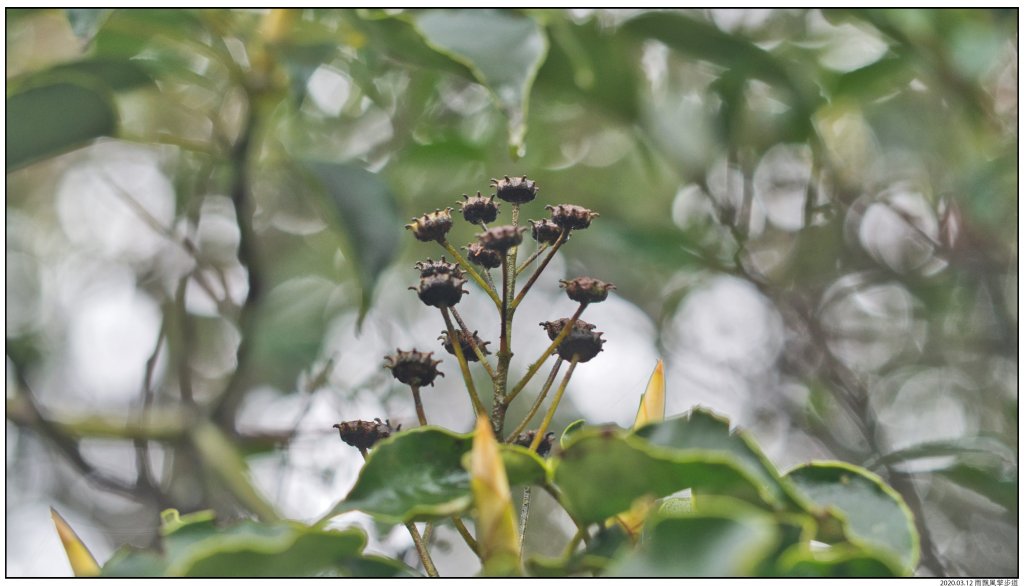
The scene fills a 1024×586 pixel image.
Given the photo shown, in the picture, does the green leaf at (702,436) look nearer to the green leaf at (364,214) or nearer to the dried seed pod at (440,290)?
the dried seed pod at (440,290)

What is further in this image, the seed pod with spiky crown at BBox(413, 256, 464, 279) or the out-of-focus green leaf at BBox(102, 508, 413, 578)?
the seed pod with spiky crown at BBox(413, 256, 464, 279)

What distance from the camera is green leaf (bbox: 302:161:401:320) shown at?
0.99 meters

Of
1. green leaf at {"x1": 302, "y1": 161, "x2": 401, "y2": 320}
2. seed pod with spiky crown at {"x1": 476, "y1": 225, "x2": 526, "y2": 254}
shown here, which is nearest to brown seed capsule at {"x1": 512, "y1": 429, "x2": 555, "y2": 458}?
seed pod with spiky crown at {"x1": 476, "y1": 225, "x2": 526, "y2": 254}

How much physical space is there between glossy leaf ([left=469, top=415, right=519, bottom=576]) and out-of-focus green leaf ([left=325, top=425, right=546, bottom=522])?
0.03 meters

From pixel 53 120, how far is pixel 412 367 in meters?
0.65

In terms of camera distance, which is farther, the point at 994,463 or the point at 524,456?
Answer: the point at 994,463

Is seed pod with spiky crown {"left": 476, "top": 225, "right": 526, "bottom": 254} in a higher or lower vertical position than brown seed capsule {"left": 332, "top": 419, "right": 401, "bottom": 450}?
higher

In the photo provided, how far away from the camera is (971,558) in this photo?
1980 mm

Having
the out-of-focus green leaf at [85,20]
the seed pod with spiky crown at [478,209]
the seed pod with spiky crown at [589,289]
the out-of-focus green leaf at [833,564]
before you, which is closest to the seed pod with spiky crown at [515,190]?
the seed pod with spiky crown at [478,209]

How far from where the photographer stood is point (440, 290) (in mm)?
569

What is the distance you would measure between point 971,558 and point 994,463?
0.55m

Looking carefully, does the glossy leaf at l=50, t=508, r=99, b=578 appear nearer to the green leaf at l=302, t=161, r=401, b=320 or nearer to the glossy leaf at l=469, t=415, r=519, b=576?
the glossy leaf at l=469, t=415, r=519, b=576

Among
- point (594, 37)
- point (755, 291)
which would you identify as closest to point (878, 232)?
point (755, 291)

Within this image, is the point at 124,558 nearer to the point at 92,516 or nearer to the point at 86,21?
the point at 86,21
